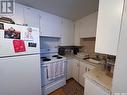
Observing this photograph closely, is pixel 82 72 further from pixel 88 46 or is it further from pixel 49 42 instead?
pixel 49 42

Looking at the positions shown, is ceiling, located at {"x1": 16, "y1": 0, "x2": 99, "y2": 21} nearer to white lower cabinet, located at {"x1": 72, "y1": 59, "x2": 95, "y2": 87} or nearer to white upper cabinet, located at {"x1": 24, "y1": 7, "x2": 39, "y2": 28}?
white upper cabinet, located at {"x1": 24, "y1": 7, "x2": 39, "y2": 28}

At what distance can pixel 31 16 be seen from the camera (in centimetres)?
191

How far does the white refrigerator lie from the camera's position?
1081 mm

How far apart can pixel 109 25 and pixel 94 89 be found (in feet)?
2.97

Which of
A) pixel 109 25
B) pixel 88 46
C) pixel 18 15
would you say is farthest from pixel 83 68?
pixel 18 15

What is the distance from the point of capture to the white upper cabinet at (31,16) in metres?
1.82

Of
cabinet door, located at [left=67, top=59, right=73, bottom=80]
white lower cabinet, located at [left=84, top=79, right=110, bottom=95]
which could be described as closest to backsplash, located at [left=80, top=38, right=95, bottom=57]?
cabinet door, located at [left=67, top=59, right=73, bottom=80]

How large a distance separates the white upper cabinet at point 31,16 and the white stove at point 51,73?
0.85m

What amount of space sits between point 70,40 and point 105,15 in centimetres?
199

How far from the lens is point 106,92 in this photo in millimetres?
949

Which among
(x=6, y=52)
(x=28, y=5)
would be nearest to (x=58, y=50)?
(x=28, y=5)

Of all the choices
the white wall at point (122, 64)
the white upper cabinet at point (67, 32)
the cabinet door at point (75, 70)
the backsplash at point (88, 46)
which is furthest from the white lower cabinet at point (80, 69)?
the white wall at point (122, 64)

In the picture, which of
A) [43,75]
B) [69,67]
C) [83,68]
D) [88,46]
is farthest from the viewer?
[88,46]

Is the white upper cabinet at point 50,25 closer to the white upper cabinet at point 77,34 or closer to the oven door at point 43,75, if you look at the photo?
the white upper cabinet at point 77,34
